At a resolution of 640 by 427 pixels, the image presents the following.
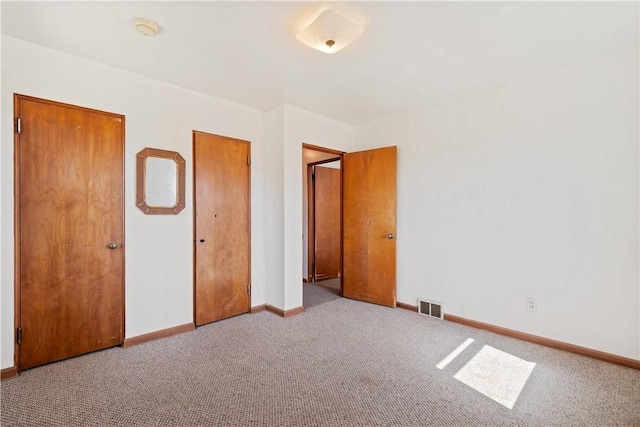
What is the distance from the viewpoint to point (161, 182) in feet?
9.40

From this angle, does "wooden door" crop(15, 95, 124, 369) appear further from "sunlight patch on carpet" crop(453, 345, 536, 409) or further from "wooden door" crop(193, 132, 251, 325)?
"sunlight patch on carpet" crop(453, 345, 536, 409)

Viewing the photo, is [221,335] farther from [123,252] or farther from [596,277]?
[596,277]

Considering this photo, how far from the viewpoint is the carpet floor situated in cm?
175

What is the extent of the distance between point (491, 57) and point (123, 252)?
3550 mm

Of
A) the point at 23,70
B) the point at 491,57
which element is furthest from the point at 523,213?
the point at 23,70

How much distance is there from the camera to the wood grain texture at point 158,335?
105 inches

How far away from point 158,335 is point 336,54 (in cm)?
297

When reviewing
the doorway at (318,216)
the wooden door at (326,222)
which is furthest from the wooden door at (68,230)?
the wooden door at (326,222)

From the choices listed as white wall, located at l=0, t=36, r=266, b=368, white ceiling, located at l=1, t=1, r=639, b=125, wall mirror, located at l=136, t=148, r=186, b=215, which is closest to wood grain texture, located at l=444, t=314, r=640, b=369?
white ceiling, located at l=1, t=1, r=639, b=125

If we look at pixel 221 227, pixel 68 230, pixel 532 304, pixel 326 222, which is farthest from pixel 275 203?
pixel 532 304

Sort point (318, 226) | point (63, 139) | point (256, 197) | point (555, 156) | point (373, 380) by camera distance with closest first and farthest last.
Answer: point (373, 380), point (63, 139), point (555, 156), point (256, 197), point (318, 226)

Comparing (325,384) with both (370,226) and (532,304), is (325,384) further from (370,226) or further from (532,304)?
(370,226)

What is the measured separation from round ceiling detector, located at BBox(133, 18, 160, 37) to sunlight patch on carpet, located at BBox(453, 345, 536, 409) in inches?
127

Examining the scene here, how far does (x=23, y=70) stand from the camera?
2207mm
